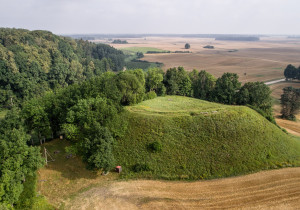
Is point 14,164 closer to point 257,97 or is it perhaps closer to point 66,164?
point 66,164

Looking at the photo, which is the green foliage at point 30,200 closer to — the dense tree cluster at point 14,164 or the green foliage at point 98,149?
the dense tree cluster at point 14,164

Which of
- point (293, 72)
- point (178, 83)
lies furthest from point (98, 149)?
point (293, 72)

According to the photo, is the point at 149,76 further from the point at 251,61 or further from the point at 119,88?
the point at 251,61

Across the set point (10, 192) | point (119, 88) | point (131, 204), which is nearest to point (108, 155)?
point (131, 204)

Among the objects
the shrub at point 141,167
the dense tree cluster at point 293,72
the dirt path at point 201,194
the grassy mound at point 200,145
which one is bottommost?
the dirt path at point 201,194

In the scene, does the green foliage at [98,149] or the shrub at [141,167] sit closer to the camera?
the green foliage at [98,149]

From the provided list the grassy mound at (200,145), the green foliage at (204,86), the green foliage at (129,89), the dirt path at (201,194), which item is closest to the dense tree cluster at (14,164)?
the dirt path at (201,194)
